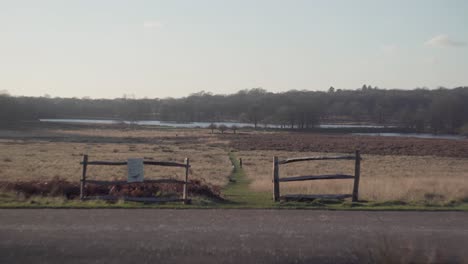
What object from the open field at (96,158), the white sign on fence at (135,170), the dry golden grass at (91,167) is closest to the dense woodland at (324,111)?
the open field at (96,158)

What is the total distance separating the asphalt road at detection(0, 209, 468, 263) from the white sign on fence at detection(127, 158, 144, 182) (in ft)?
5.88

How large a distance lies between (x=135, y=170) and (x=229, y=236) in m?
5.08

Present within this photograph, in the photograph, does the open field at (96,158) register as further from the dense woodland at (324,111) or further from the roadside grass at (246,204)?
the dense woodland at (324,111)

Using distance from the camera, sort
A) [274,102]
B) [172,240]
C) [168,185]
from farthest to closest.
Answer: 1. [274,102]
2. [168,185]
3. [172,240]

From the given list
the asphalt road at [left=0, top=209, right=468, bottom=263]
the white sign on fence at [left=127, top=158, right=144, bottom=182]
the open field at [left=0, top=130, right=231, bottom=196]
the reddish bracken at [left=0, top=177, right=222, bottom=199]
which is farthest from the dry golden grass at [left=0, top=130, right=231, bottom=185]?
the asphalt road at [left=0, top=209, right=468, bottom=263]

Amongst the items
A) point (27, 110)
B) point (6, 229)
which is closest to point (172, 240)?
point (6, 229)

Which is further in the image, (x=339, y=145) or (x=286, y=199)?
(x=339, y=145)

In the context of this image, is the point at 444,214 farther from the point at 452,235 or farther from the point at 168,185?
the point at 168,185

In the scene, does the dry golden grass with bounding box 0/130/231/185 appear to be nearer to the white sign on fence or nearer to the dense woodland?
the white sign on fence

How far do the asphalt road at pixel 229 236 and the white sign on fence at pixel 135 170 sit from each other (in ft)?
5.88

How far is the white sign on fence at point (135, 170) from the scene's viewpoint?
1360 cm

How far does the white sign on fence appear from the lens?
1360 cm

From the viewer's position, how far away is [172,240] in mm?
9086

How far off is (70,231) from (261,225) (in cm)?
378
